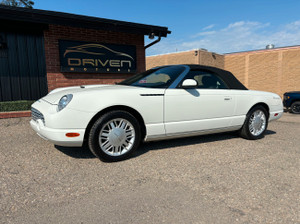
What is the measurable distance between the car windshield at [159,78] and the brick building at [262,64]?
1398 centimetres

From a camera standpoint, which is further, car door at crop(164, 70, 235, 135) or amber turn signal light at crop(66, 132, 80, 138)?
car door at crop(164, 70, 235, 135)

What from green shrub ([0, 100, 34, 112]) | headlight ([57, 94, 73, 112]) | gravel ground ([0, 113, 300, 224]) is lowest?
gravel ground ([0, 113, 300, 224])

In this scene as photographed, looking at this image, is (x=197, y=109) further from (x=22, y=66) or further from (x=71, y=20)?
(x=22, y=66)

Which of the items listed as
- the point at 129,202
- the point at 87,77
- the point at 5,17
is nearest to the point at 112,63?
the point at 87,77

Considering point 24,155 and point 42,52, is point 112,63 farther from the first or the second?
point 24,155

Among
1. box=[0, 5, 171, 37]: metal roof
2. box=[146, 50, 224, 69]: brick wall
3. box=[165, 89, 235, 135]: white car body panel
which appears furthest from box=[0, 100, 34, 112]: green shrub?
box=[146, 50, 224, 69]: brick wall

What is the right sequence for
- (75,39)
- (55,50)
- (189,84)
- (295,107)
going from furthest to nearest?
(295,107) → (75,39) → (55,50) → (189,84)

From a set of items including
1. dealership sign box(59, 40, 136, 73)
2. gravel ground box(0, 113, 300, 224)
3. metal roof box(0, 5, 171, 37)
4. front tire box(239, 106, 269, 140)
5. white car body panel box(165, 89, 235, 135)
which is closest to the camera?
gravel ground box(0, 113, 300, 224)

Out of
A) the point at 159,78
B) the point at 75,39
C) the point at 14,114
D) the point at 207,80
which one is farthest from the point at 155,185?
Answer: the point at 75,39

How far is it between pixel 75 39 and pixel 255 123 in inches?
248

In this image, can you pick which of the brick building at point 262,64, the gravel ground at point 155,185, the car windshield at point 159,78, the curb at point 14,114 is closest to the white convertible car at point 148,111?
the car windshield at point 159,78

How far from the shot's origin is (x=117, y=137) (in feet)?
10.6

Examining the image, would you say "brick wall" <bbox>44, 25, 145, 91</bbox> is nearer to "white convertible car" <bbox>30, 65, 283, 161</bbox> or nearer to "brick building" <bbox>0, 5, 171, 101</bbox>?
"brick building" <bbox>0, 5, 171, 101</bbox>

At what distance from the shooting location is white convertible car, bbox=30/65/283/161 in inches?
118
